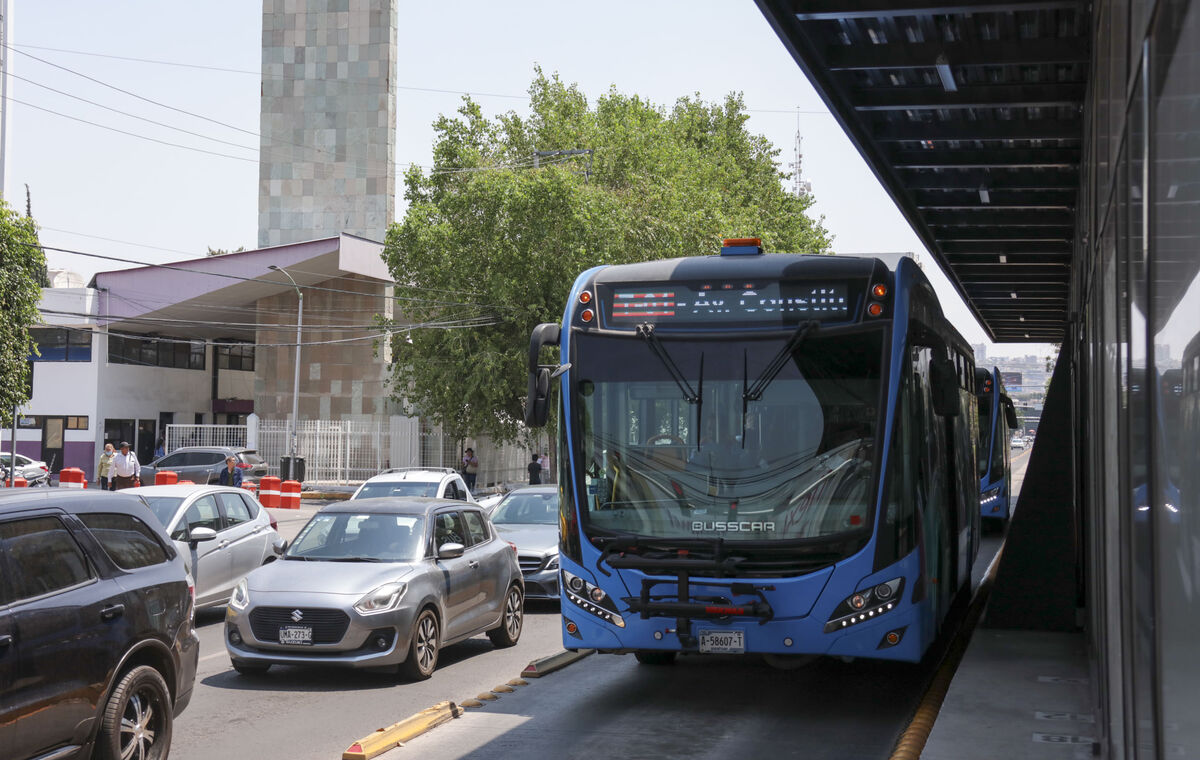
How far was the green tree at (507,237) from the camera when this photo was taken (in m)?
39.3

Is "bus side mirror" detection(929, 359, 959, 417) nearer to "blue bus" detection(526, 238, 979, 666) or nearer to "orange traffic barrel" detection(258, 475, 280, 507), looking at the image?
"blue bus" detection(526, 238, 979, 666)

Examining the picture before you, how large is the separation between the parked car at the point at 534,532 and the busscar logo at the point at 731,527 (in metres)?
6.17

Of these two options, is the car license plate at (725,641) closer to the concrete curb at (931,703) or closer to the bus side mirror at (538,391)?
the concrete curb at (931,703)

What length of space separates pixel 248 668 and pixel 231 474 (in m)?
24.3

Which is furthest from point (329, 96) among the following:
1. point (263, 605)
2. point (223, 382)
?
point (263, 605)

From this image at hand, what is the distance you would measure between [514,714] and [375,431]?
38.9 metres

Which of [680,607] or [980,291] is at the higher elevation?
[980,291]

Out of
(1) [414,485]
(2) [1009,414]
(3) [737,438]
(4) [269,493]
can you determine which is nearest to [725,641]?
(3) [737,438]

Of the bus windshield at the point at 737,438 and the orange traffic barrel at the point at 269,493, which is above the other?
the bus windshield at the point at 737,438

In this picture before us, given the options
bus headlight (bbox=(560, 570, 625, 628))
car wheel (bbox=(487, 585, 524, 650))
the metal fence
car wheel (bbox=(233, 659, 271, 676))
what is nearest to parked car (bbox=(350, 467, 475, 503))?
car wheel (bbox=(487, 585, 524, 650))

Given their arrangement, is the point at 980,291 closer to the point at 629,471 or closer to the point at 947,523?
the point at 947,523

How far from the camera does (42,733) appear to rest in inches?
245

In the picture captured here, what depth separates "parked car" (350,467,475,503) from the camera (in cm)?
2142

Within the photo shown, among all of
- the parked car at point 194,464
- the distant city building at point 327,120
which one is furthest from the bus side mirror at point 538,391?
the distant city building at point 327,120
